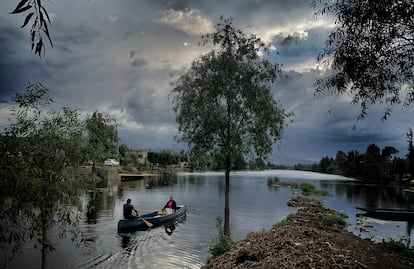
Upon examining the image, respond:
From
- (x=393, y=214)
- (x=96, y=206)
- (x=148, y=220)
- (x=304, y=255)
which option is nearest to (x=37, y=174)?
(x=304, y=255)

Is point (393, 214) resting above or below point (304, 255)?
below

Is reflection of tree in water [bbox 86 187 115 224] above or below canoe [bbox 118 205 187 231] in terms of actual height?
below

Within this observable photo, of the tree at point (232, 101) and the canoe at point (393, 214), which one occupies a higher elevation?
the tree at point (232, 101)

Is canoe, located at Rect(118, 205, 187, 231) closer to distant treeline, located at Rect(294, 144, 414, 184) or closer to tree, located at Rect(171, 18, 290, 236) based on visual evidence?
tree, located at Rect(171, 18, 290, 236)

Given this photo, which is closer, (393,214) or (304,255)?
(304,255)

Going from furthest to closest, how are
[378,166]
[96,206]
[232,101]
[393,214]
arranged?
[378,166] → [96,206] → [393,214] → [232,101]

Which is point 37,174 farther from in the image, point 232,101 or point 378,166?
point 378,166

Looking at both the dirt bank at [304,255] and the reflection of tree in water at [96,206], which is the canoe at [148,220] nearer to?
the reflection of tree in water at [96,206]

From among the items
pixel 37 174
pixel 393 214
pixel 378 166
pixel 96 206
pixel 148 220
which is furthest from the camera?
pixel 378 166

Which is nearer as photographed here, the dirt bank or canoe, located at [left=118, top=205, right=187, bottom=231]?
the dirt bank

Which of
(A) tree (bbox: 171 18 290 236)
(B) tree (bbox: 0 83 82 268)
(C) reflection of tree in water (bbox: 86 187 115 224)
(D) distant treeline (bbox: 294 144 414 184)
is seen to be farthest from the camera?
(D) distant treeline (bbox: 294 144 414 184)

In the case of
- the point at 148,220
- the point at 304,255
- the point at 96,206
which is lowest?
the point at 96,206

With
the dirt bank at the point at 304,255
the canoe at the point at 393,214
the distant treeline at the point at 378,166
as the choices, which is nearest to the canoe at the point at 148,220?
the dirt bank at the point at 304,255

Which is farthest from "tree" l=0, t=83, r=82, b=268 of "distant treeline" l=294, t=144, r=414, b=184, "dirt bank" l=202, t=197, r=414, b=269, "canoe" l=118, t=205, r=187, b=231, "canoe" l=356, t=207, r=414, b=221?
"distant treeline" l=294, t=144, r=414, b=184
